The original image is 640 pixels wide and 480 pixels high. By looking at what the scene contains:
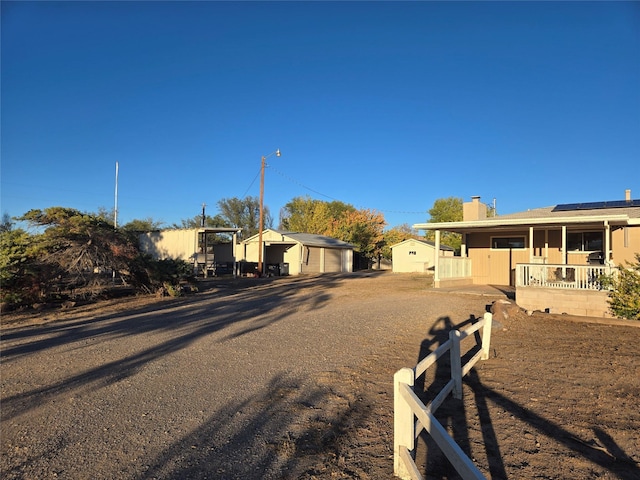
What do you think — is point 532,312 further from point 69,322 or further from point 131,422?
point 69,322

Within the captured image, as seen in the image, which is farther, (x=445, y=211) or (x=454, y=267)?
(x=445, y=211)

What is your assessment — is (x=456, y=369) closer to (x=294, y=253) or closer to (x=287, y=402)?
(x=287, y=402)

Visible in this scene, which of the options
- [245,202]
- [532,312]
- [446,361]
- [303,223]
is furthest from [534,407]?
[245,202]

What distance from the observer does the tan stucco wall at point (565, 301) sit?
11.1 meters

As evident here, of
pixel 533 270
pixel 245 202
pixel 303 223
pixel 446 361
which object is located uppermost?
pixel 245 202

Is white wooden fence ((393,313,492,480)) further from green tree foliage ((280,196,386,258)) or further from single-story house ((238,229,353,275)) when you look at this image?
green tree foliage ((280,196,386,258))

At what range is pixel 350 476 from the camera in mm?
3207

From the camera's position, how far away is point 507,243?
18.4 metres

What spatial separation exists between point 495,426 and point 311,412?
1.96 metres

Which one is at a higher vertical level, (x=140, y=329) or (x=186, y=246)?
(x=186, y=246)

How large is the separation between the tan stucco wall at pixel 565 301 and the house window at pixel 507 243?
6402 millimetres

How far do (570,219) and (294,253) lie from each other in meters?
20.5

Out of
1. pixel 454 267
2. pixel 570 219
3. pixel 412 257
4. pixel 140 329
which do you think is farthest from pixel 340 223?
pixel 140 329

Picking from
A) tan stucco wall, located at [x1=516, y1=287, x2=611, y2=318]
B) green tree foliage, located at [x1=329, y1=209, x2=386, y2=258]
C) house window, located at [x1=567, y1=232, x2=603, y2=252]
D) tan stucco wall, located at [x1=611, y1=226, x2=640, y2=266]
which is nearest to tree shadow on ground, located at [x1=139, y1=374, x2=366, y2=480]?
tan stucco wall, located at [x1=516, y1=287, x2=611, y2=318]
